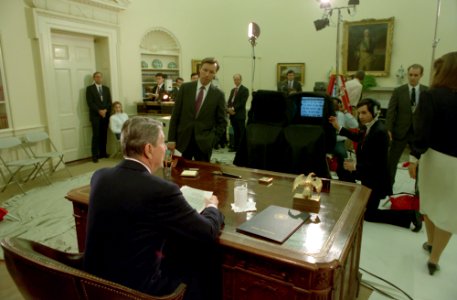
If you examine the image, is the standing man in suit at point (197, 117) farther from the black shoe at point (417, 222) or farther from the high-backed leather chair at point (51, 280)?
the high-backed leather chair at point (51, 280)

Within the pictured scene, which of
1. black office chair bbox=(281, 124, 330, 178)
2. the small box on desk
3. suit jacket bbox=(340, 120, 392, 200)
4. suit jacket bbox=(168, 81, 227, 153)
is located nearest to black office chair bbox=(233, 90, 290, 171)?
black office chair bbox=(281, 124, 330, 178)

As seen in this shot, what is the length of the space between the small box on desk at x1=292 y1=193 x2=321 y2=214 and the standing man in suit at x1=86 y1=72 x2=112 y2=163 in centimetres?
514

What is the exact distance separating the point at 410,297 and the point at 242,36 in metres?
7.47

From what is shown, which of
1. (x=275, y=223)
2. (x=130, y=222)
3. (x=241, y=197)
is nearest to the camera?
(x=130, y=222)

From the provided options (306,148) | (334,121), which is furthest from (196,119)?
(334,121)

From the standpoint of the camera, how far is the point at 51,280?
109 cm

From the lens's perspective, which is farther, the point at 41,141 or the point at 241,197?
the point at 41,141

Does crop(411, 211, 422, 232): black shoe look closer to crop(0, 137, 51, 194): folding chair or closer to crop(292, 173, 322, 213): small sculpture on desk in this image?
crop(292, 173, 322, 213): small sculpture on desk

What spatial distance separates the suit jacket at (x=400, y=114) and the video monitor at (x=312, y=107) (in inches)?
52.6

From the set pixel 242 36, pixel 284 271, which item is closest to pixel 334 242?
pixel 284 271

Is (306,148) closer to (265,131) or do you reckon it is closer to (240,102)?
(265,131)

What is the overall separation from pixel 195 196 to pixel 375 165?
218cm

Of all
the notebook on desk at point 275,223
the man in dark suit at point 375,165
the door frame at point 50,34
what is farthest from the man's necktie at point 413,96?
→ the door frame at point 50,34

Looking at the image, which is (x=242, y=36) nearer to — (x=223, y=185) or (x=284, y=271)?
(x=223, y=185)
